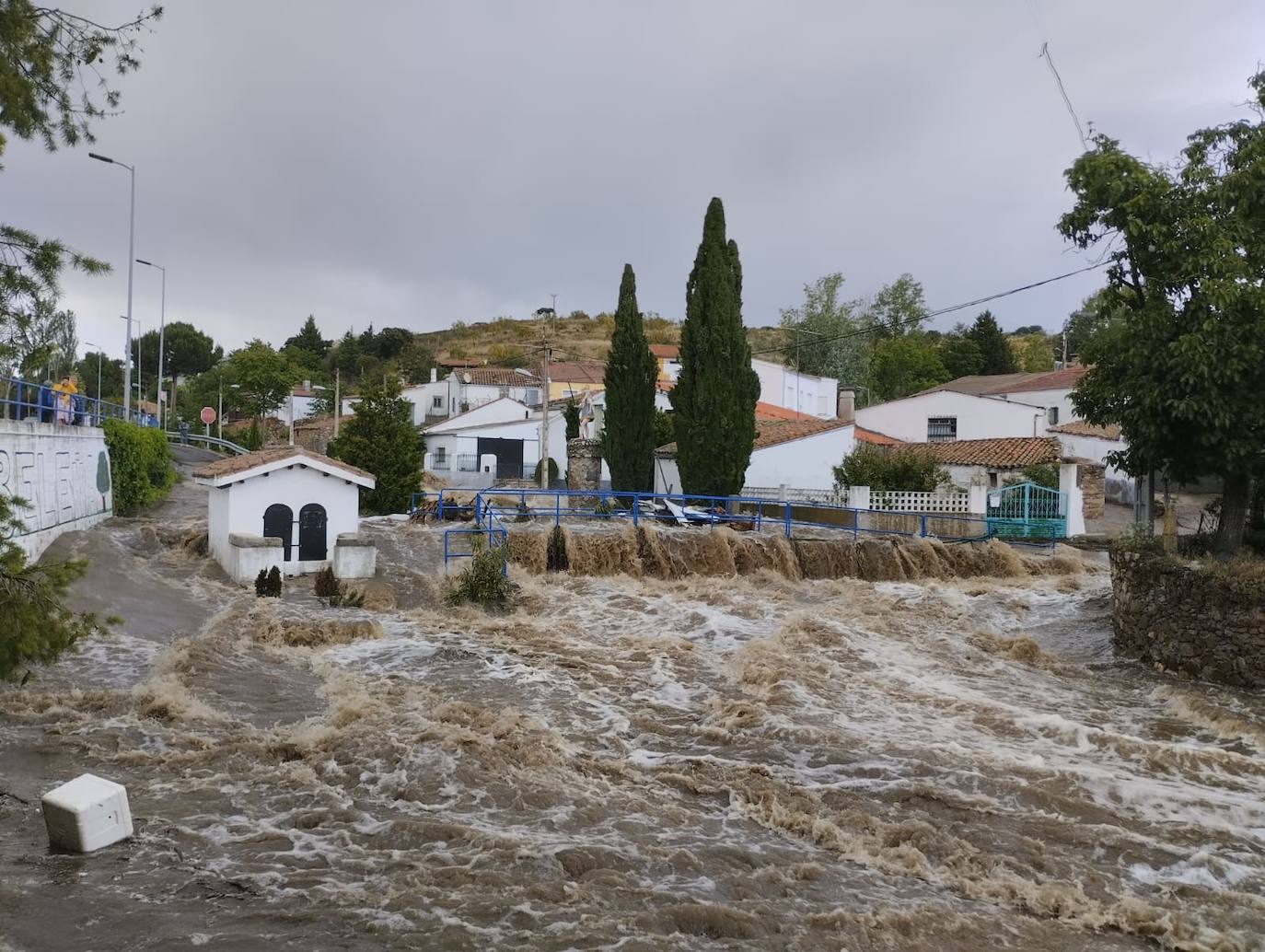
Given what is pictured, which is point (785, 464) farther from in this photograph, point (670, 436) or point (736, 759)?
point (736, 759)

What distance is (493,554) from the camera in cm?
1842

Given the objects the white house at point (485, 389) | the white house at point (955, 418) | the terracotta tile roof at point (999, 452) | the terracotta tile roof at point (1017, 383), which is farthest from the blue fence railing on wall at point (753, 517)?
the white house at point (485, 389)

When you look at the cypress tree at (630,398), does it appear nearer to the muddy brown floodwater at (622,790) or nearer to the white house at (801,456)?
the white house at (801,456)

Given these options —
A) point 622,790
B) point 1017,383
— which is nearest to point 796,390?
point 1017,383

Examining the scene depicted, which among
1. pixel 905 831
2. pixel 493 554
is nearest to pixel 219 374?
pixel 493 554

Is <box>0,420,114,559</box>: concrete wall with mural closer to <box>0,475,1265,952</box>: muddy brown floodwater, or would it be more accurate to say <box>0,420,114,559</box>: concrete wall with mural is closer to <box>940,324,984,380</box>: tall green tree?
<box>0,475,1265,952</box>: muddy brown floodwater

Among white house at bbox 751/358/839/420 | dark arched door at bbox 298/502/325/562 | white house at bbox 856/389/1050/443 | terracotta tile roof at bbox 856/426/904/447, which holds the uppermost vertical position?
white house at bbox 751/358/839/420

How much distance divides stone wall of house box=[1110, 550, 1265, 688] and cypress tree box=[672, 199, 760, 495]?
46.9 ft

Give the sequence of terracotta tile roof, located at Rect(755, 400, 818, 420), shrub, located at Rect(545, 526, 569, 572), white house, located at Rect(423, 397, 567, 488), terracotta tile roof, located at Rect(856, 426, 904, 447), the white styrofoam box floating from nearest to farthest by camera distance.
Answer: the white styrofoam box floating, shrub, located at Rect(545, 526, 569, 572), terracotta tile roof, located at Rect(856, 426, 904, 447), terracotta tile roof, located at Rect(755, 400, 818, 420), white house, located at Rect(423, 397, 567, 488)

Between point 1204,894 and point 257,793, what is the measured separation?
24.9ft

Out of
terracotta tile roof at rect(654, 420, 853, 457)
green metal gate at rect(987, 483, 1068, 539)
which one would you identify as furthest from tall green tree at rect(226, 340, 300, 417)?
green metal gate at rect(987, 483, 1068, 539)

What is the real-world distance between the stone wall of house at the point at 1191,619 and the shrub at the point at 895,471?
43.6 ft

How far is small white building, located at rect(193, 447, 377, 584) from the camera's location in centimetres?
1781

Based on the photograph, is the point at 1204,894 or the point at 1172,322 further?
the point at 1172,322
